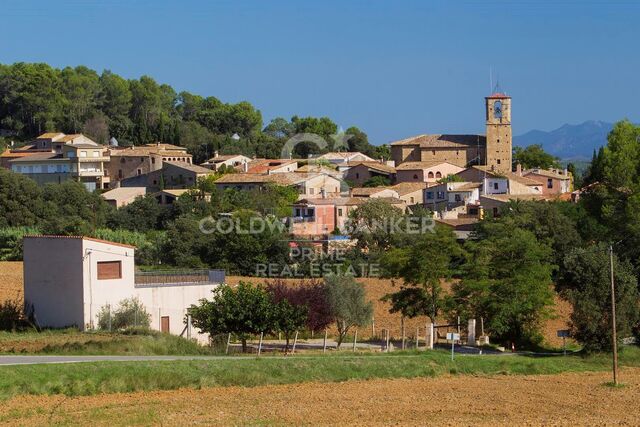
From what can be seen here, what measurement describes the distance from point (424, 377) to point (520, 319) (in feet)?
35.2

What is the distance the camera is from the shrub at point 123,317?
3519cm

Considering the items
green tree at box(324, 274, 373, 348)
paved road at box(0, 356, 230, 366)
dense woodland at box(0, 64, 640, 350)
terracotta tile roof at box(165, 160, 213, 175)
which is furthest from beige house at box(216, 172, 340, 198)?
paved road at box(0, 356, 230, 366)

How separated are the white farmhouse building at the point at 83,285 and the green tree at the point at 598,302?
1141cm

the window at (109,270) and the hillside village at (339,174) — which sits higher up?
the hillside village at (339,174)

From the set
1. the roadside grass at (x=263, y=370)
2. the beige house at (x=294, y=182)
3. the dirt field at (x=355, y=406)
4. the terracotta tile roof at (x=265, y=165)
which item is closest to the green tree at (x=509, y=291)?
the roadside grass at (x=263, y=370)

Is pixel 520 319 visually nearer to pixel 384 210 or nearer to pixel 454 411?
pixel 454 411

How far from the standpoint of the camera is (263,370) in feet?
91.7

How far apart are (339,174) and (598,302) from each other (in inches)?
2115

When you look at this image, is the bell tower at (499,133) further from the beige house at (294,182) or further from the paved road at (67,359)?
the paved road at (67,359)

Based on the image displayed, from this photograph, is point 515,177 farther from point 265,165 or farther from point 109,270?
point 109,270

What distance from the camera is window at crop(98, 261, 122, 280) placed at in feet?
118

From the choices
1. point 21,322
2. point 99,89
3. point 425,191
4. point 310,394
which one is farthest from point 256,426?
point 99,89

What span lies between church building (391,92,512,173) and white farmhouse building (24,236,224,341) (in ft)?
200

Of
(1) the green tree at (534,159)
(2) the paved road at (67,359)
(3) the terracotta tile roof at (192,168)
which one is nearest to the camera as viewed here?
(2) the paved road at (67,359)
